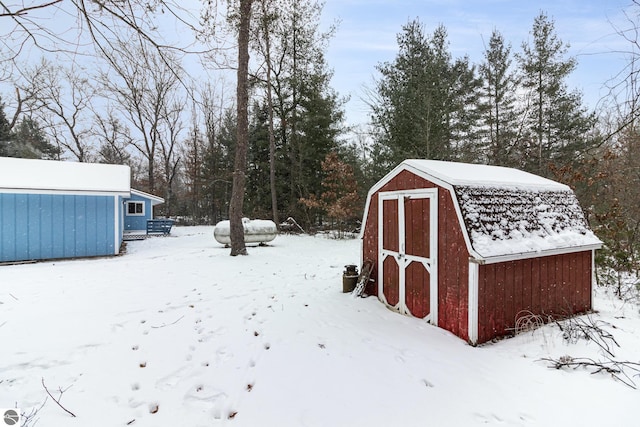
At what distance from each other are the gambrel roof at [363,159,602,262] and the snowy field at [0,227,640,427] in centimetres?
124

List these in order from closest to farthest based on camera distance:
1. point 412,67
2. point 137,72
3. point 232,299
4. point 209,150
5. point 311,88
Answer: point 137,72, point 232,299, point 412,67, point 311,88, point 209,150

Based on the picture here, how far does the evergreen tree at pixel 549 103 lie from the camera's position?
46.0ft

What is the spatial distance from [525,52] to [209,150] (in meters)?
22.4

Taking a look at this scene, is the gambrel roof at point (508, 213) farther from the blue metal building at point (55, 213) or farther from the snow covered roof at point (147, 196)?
the snow covered roof at point (147, 196)

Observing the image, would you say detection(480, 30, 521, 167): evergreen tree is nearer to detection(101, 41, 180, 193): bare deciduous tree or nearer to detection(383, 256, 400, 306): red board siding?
detection(383, 256, 400, 306): red board siding

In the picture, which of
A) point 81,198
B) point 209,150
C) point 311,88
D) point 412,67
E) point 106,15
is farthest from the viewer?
point 209,150

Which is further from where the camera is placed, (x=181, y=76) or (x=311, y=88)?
(x=311, y=88)

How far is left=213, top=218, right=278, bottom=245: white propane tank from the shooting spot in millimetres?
12127

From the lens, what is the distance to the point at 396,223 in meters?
5.31

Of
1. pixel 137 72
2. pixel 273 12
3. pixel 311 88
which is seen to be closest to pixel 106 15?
pixel 137 72

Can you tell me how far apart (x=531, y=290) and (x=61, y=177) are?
14868 mm

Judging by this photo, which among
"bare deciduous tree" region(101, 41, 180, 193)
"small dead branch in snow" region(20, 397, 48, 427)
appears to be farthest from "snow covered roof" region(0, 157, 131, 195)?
"small dead branch in snow" region(20, 397, 48, 427)

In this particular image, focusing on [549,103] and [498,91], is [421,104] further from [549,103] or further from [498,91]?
[549,103]

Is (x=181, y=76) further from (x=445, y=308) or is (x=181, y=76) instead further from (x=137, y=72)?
(x=445, y=308)
